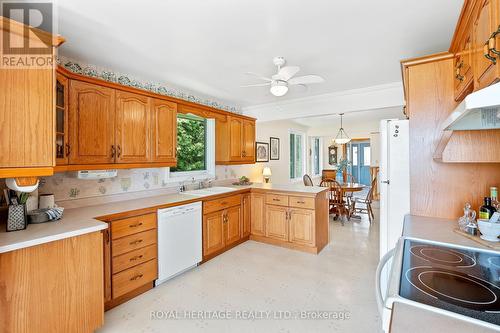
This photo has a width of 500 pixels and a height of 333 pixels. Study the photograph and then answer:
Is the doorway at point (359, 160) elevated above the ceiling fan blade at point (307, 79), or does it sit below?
below

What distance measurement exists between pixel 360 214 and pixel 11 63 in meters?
6.29

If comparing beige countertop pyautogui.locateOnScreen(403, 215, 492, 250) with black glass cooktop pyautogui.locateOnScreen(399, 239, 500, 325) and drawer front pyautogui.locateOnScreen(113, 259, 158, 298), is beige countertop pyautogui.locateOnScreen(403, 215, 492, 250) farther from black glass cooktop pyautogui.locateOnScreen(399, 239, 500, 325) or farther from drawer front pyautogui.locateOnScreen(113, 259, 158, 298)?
drawer front pyautogui.locateOnScreen(113, 259, 158, 298)

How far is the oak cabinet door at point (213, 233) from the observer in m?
3.14

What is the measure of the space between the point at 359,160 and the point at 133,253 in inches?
339


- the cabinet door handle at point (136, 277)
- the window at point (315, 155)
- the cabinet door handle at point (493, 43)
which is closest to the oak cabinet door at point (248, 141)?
the cabinet door handle at point (136, 277)

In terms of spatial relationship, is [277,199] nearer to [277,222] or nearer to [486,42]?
[277,222]

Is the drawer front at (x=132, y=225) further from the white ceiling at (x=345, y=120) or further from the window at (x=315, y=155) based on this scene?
the window at (x=315, y=155)

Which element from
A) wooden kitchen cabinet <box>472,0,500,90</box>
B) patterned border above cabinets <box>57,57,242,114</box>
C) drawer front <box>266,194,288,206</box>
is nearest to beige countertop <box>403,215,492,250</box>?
wooden kitchen cabinet <box>472,0,500,90</box>

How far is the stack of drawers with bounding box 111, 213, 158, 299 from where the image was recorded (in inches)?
86.7

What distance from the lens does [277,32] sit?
206 cm

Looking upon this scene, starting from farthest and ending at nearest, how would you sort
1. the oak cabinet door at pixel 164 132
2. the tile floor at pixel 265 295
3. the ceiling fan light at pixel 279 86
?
the oak cabinet door at pixel 164 132 < the ceiling fan light at pixel 279 86 < the tile floor at pixel 265 295

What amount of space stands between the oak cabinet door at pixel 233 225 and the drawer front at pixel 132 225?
4.10 feet

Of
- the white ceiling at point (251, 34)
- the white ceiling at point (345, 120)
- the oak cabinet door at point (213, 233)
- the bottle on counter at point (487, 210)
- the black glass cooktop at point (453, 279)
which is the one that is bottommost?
the oak cabinet door at point (213, 233)

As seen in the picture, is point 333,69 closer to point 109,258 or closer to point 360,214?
point 109,258
